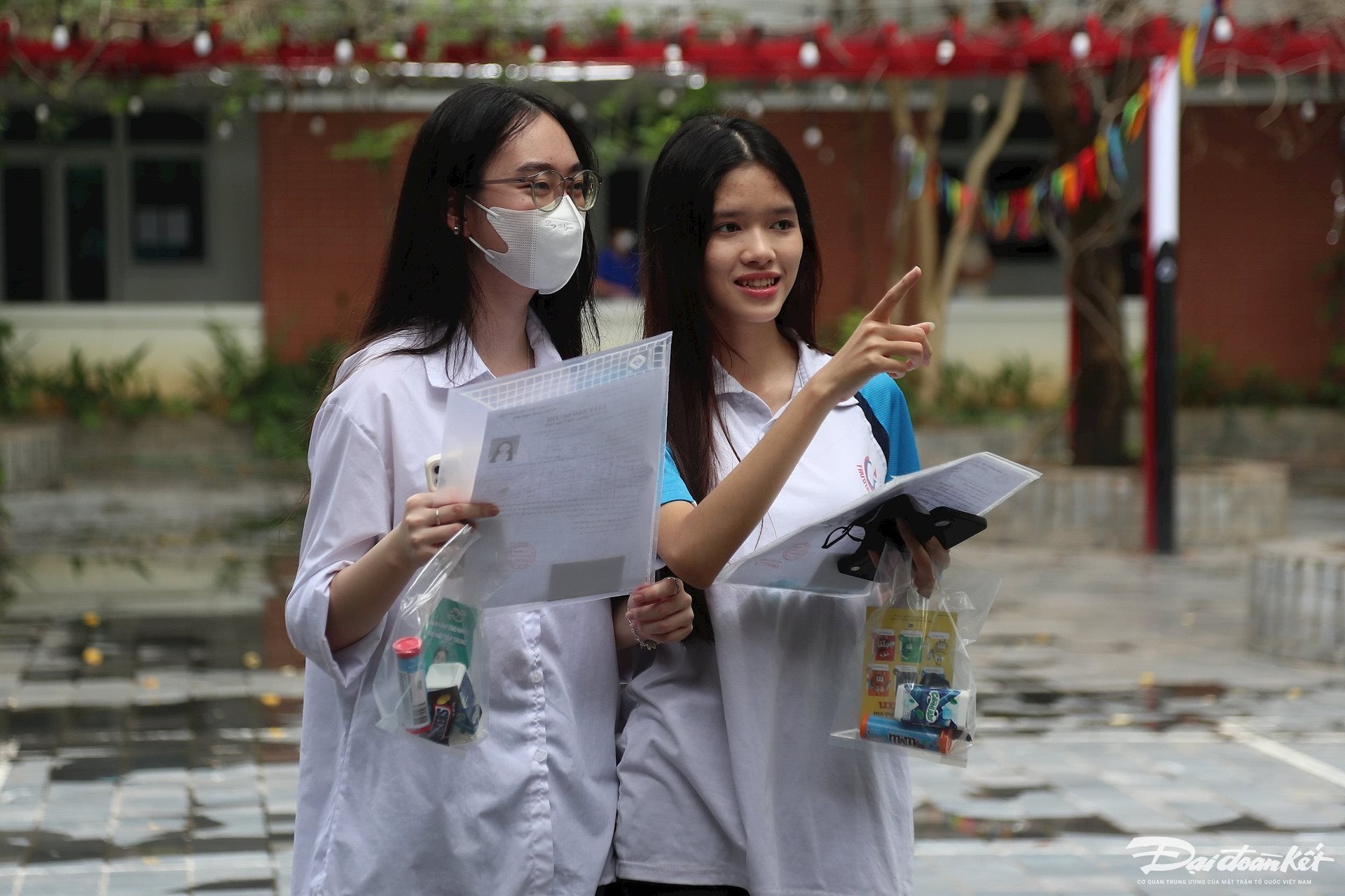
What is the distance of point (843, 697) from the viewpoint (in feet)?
7.64

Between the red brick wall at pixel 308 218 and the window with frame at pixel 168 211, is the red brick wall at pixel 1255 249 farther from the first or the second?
the window with frame at pixel 168 211

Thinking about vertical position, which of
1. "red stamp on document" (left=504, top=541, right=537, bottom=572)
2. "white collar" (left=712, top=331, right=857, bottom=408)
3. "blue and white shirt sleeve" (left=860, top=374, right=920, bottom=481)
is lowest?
"red stamp on document" (left=504, top=541, right=537, bottom=572)

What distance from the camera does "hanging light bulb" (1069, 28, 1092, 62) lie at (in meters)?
9.78

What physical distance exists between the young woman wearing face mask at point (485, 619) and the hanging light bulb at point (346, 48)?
8.03m

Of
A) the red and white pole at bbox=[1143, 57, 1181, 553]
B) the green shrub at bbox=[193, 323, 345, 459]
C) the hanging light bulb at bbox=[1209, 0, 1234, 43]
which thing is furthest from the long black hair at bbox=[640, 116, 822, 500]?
the green shrub at bbox=[193, 323, 345, 459]

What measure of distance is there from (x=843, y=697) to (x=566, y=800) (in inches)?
17.0

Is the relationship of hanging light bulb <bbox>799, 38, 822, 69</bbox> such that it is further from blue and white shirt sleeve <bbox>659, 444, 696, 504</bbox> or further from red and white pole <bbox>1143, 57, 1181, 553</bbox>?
blue and white shirt sleeve <bbox>659, 444, 696, 504</bbox>

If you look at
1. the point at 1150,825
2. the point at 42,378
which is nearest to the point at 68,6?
the point at 42,378

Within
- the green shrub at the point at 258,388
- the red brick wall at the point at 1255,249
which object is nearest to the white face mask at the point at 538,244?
the green shrub at the point at 258,388

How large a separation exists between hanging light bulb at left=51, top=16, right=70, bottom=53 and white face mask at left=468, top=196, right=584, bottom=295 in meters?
8.28

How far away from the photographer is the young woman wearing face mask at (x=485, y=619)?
86.4 inches

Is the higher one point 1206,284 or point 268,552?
point 1206,284

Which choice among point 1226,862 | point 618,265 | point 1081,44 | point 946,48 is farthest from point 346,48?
point 1226,862

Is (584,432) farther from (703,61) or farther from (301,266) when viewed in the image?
(301,266)
